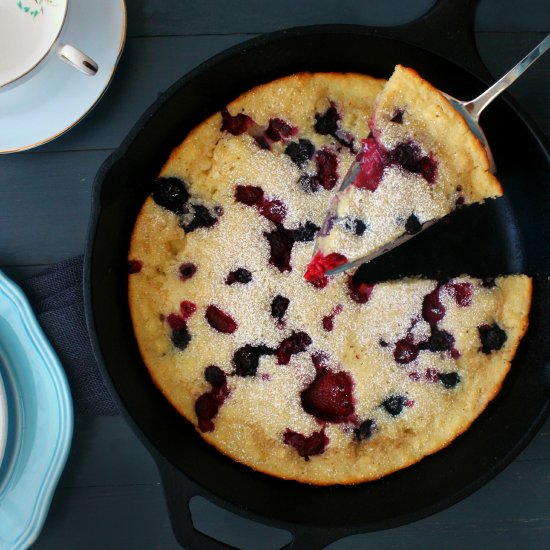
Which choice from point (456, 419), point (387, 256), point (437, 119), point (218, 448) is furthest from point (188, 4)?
point (456, 419)

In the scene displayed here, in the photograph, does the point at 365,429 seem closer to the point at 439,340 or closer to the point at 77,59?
the point at 439,340

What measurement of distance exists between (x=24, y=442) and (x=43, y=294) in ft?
1.80

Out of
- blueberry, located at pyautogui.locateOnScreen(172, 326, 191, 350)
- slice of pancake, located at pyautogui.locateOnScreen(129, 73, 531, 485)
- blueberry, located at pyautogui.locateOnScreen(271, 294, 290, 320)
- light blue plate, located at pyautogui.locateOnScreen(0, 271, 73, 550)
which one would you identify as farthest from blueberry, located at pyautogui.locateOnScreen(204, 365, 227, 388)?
light blue plate, located at pyautogui.locateOnScreen(0, 271, 73, 550)

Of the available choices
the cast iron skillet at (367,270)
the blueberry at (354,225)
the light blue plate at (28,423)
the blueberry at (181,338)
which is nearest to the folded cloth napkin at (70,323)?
the light blue plate at (28,423)

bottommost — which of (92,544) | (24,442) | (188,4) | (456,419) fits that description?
(92,544)

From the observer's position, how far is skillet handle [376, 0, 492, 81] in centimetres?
213

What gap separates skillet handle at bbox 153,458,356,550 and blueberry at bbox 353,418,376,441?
0.37 metres

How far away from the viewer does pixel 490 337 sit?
2.43 meters

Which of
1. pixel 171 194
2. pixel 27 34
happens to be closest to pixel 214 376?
pixel 171 194

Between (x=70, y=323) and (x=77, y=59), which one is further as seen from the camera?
(x=70, y=323)

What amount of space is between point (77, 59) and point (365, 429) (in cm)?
159

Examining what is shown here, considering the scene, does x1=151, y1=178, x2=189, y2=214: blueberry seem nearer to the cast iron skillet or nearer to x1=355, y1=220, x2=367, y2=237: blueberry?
the cast iron skillet

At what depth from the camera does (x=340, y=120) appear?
2.39 m

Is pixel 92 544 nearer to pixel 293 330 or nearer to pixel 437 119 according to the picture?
pixel 293 330
